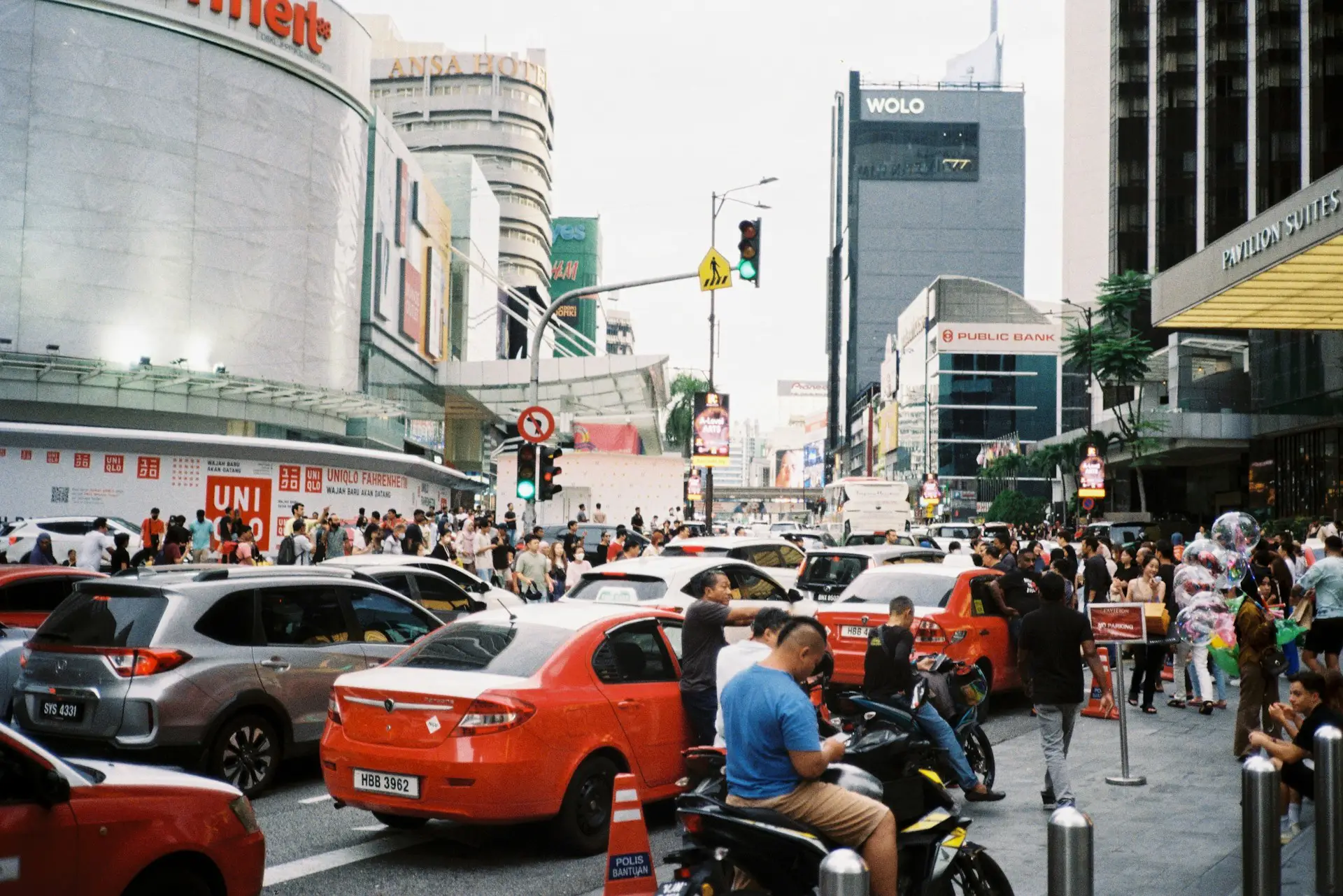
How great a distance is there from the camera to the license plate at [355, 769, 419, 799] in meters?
7.16

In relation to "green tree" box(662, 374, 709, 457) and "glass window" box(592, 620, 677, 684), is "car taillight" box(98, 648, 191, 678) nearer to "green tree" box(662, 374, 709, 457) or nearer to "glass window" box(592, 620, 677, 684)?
"glass window" box(592, 620, 677, 684)

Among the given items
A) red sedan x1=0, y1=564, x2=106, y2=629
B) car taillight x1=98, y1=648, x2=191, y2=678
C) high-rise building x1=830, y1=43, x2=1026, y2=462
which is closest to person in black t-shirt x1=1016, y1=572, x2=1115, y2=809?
car taillight x1=98, y1=648, x2=191, y2=678

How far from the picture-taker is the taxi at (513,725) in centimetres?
715

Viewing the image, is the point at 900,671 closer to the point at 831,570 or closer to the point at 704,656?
the point at 704,656

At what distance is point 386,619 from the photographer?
34.9 feet

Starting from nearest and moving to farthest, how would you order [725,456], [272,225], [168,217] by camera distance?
[725,456] → [168,217] → [272,225]

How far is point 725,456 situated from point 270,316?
19.7 meters

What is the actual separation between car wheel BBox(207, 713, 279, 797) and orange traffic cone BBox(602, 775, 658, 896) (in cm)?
405

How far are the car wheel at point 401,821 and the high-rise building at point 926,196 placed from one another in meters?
170

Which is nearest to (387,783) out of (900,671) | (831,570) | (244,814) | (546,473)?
(244,814)

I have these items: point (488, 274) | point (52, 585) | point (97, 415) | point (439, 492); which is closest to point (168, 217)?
point (97, 415)

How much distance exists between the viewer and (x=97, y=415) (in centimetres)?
4409

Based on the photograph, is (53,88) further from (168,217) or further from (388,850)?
(388,850)

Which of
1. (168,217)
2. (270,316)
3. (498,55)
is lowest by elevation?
(270,316)
